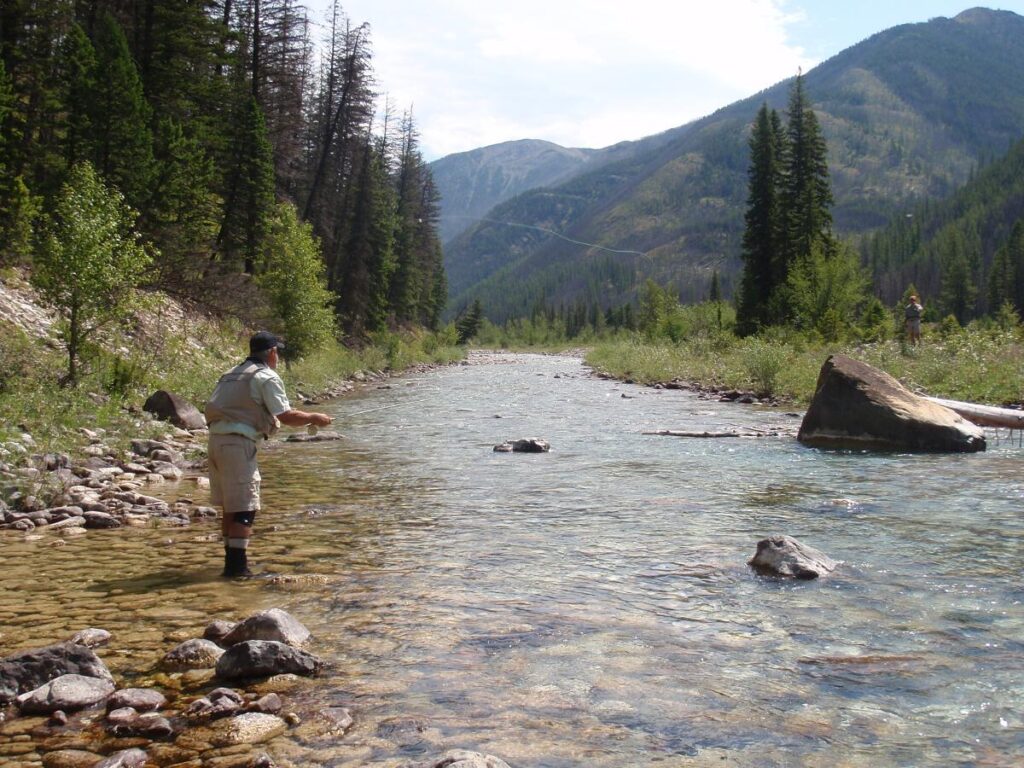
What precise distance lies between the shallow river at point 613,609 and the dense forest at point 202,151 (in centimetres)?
1043

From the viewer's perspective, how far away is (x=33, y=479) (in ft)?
32.2

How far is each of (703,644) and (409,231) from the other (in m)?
65.2

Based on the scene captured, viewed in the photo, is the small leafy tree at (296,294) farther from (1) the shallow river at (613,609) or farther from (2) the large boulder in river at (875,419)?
(2) the large boulder in river at (875,419)

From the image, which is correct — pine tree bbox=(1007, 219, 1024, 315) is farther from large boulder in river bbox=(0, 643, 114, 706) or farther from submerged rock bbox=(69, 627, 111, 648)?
large boulder in river bbox=(0, 643, 114, 706)

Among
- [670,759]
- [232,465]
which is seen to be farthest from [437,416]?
[670,759]

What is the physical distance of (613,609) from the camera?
253 inches

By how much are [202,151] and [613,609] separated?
3032cm

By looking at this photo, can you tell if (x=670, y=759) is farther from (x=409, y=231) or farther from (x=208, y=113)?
(x=409, y=231)

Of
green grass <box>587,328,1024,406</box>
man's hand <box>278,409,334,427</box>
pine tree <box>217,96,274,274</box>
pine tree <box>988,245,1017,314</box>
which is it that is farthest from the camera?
pine tree <box>988,245,1017,314</box>

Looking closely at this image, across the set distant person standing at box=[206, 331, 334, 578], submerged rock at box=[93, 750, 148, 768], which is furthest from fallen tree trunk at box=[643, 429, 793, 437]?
submerged rock at box=[93, 750, 148, 768]

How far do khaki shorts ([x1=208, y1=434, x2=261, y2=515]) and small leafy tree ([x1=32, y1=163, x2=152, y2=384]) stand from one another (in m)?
9.96

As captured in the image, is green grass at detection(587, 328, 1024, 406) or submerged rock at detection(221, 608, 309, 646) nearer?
submerged rock at detection(221, 608, 309, 646)

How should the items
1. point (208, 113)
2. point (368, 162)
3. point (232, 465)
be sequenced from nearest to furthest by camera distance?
point (232, 465)
point (208, 113)
point (368, 162)

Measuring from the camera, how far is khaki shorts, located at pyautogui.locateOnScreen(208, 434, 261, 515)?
7.25 m
